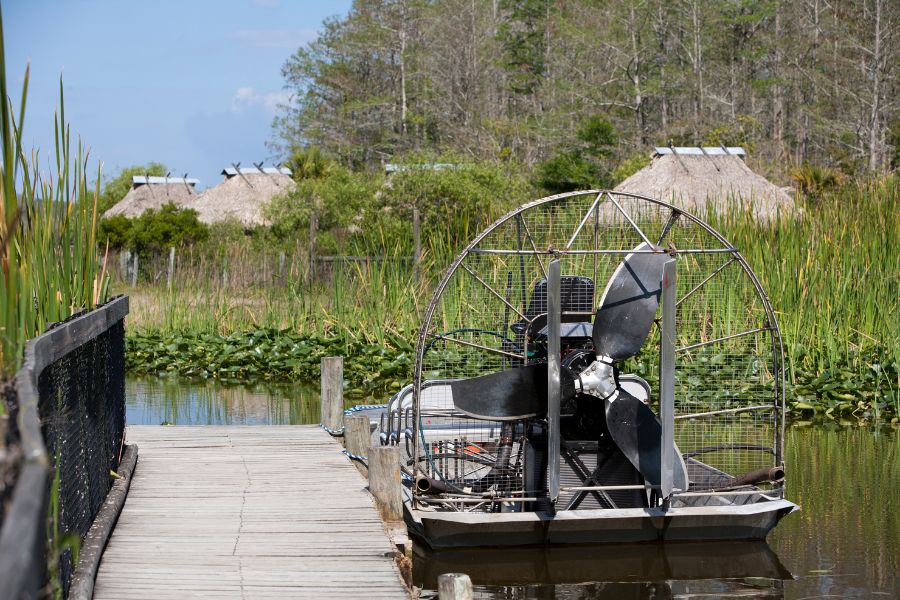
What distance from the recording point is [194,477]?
6.94 metres

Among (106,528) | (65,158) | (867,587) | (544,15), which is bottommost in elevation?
(867,587)

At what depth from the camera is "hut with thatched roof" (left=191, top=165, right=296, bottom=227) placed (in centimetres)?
3083

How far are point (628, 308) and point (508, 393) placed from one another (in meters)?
0.80

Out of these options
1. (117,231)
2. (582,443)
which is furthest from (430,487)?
(117,231)

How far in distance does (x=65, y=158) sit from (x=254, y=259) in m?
Answer: 12.0

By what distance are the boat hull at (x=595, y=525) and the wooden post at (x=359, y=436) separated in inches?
49.2

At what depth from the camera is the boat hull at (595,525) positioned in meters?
6.10

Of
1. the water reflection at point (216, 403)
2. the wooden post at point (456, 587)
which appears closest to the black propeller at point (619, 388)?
the wooden post at point (456, 587)

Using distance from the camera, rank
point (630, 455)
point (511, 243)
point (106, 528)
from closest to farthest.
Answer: point (106, 528), point (630, 455), point (511, 243)

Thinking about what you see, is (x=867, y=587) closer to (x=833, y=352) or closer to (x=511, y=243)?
(x=833, y=352)

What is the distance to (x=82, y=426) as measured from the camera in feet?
15.9

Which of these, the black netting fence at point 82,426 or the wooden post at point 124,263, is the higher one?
the wooden post at point 124,263

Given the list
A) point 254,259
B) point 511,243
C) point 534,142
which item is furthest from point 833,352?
point 534,142

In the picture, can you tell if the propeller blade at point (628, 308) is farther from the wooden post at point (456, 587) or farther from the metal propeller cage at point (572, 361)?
the wooden post at point (456, 587)
